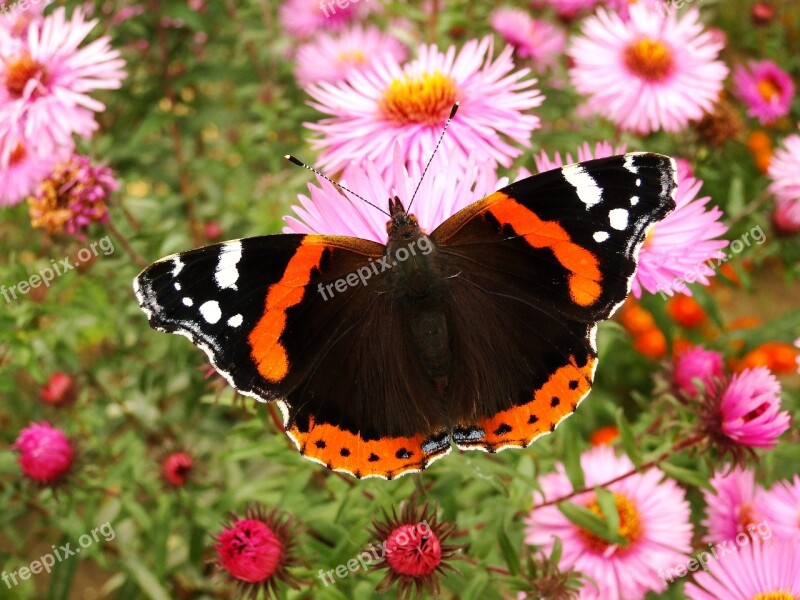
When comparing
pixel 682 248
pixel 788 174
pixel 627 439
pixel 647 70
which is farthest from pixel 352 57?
pixel 627 439

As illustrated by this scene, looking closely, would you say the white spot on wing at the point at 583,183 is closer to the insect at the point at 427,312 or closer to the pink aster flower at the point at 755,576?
the insect at the point at 427,312

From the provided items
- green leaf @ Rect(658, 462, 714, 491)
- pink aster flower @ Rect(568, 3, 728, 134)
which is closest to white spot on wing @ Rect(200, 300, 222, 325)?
green leaf @ Rect(658, 462, 714, 491)

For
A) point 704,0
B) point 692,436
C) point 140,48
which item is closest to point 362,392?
→ point 692,436

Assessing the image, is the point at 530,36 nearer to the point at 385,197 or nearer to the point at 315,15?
the point at 315,15

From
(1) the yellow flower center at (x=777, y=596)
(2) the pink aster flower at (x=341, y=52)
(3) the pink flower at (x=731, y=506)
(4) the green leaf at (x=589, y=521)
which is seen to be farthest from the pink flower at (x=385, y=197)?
(2) the pink aster flower at (x=341, y=52)

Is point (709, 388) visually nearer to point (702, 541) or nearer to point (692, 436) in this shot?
point (692, 436)
